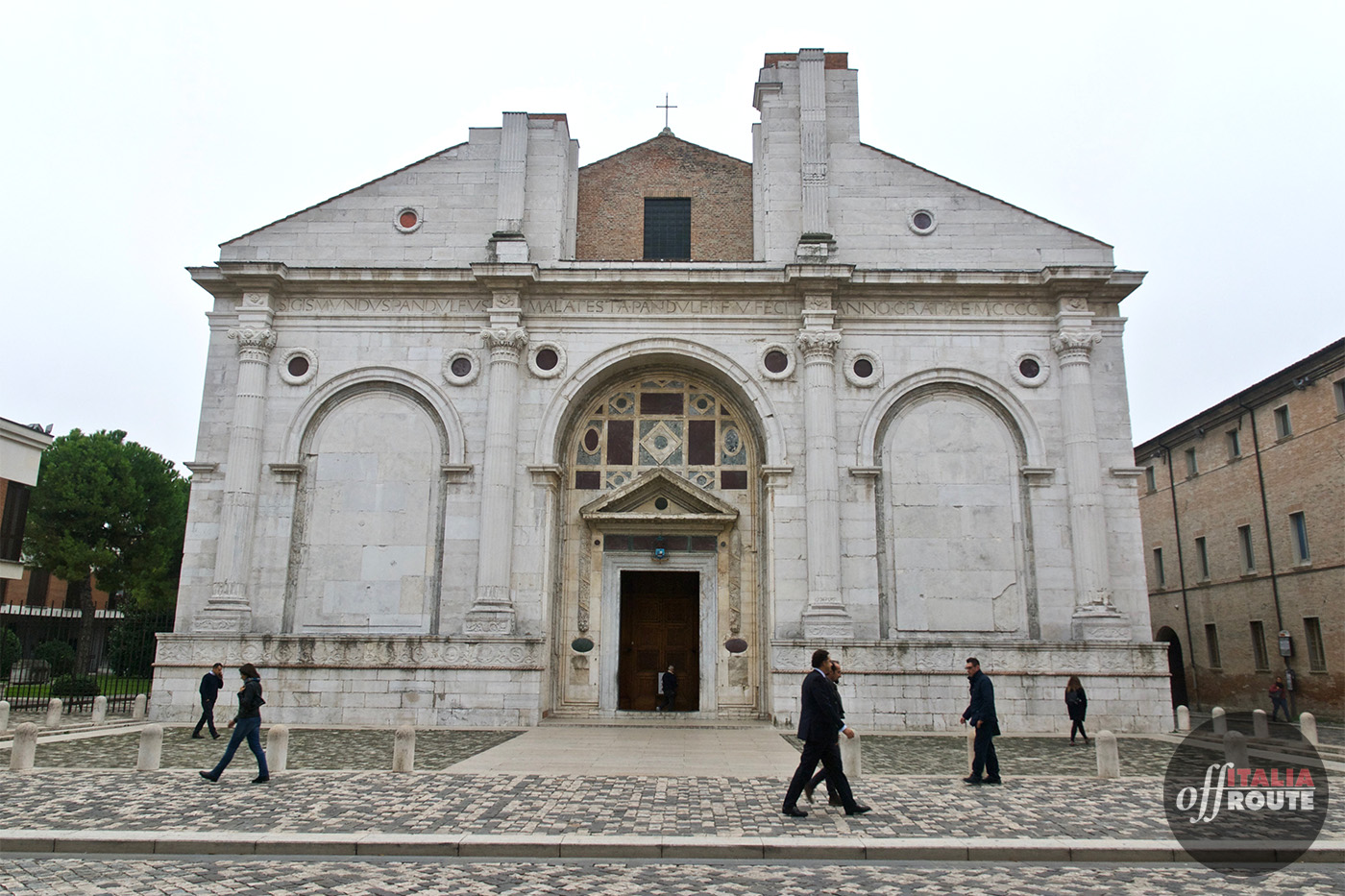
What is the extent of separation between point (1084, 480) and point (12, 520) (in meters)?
32.0

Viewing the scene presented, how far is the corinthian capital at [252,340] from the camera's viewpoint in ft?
67.9

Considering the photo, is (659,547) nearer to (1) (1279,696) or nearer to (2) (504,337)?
(2) (504,337)

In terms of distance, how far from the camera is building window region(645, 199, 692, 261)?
23.2m

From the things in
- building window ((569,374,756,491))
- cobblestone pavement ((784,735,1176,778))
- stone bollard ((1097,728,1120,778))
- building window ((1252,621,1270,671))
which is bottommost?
cobblestone pavement ((784,735,1176,778))

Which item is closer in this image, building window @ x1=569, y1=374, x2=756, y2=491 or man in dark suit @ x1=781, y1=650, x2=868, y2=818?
man in dark suit @ x1=781, y1=650, x2=868, y2=818

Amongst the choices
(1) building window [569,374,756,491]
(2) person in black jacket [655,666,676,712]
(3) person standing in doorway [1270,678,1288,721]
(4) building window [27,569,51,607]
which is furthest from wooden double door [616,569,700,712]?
(4) building window [27,569,51,607]

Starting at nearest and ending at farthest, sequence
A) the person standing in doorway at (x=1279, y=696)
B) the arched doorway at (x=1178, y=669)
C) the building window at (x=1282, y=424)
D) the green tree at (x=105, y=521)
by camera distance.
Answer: the person standing in doorway at (x=1279, y=696) < the building window at (x=1282, y=424) < the arched doorway at (x=1178, y=669) < the green tree at (x=105, y=521)

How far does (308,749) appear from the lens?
→ 14609 mm

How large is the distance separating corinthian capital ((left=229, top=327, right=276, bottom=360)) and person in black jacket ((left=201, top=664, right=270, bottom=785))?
11338 mm

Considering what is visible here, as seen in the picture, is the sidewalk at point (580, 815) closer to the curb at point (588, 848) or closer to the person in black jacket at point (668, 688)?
the curb at point (588, 848)

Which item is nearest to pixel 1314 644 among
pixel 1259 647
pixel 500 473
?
pixel 1259 647

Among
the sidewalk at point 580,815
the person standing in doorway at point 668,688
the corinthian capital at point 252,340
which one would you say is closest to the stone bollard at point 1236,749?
the sidewalk at point 580,815

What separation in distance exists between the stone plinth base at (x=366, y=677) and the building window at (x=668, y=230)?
33.4 ft

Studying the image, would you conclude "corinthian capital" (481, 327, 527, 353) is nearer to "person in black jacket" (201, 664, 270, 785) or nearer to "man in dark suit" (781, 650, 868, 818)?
"person in black jacket" (201, 664, 270, 785)
